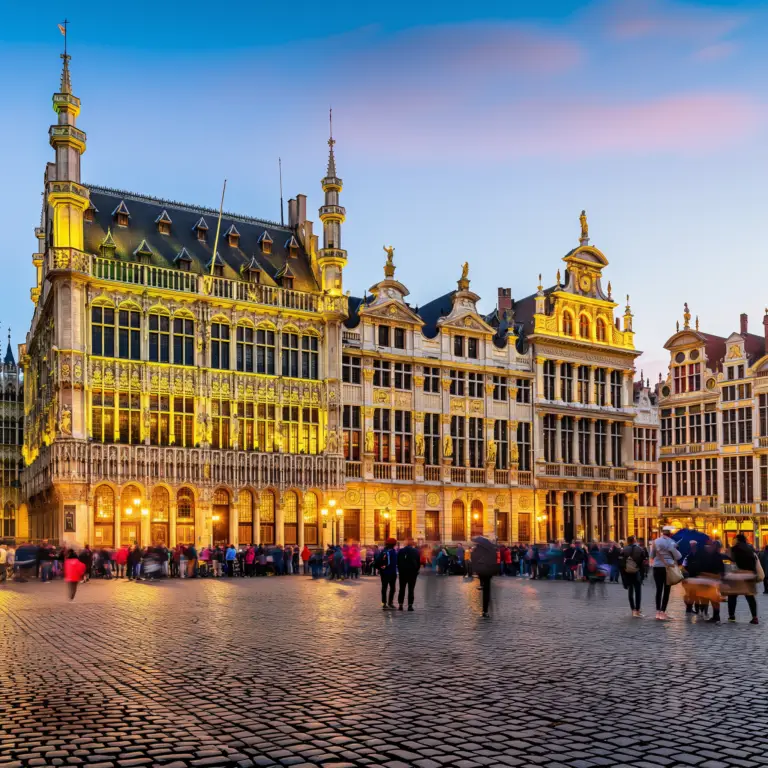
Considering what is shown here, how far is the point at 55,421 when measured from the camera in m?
44.1

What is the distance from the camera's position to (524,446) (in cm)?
5819

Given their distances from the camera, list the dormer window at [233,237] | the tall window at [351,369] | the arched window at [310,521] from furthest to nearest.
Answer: the dormer window at [233,237] → the tall window at [351,369] → the arched window at [310,521]

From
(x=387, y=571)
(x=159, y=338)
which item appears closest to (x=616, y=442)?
(x=159, y=338)

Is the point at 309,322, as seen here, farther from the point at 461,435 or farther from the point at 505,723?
the point at 505,723

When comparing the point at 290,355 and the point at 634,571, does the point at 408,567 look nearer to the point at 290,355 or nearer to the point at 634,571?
the point at 634,571

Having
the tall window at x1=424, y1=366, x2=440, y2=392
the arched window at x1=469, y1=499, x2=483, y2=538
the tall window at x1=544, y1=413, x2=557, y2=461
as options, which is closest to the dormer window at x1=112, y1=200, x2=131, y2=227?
the tall window at x1=424, y1=366, x2=440, y2=392

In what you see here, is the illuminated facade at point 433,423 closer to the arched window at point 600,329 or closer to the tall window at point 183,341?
the arched window at point 600,329

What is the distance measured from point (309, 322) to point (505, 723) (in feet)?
140

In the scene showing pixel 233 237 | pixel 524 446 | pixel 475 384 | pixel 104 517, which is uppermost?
pixel 233 237

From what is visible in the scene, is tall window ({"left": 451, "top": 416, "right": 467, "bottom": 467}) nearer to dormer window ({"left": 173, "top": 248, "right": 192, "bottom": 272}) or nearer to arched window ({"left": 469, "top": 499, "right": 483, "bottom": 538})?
arched window ({"left": 469, "top": 499, "right": 483, "bottom": 538})

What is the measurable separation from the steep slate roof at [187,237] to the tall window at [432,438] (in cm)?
967

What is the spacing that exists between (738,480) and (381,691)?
62202 mm

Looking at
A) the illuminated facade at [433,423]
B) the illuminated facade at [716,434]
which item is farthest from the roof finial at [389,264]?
the illuminated facade at [716,434]

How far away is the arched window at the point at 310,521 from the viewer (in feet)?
162
